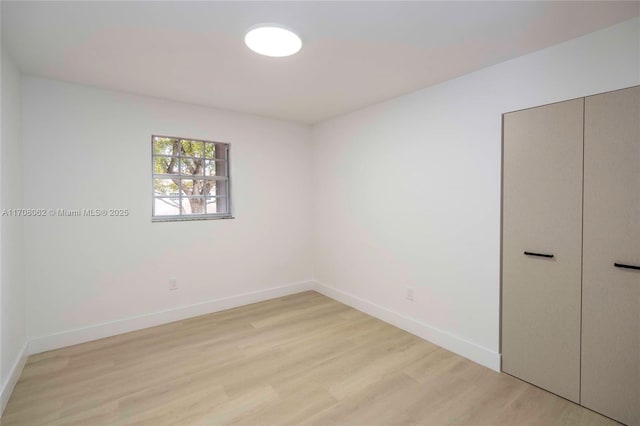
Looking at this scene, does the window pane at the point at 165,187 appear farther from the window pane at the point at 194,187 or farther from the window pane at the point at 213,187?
the window pane at the point at 213,187

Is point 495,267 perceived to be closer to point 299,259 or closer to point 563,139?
point 563,139

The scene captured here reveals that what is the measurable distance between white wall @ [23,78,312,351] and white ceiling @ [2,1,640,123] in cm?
35

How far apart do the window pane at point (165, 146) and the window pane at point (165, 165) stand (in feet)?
0.26

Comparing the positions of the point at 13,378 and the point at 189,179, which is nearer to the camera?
the point at 13,378

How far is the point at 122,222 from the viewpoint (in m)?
3.15

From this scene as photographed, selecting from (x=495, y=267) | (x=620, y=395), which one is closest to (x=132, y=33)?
(x=495, y=267)

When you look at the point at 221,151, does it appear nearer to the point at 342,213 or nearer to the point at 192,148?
the point at 192,148

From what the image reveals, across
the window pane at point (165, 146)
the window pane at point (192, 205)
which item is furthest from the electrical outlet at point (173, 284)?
the window pane at point (165, 146)

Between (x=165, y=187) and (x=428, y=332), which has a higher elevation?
(x=165, y=187)

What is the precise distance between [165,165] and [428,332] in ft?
11.1

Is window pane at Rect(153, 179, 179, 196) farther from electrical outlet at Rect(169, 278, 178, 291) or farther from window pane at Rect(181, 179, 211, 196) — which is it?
electrical outlet at Rect(169, 278, 178, 291)

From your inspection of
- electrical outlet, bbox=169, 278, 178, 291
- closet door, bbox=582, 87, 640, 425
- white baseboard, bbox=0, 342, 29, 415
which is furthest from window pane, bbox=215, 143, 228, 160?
closet door, bbox=582, 87, 640, 425

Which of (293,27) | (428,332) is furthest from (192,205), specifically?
(428,332)

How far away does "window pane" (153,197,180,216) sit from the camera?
346 cm
